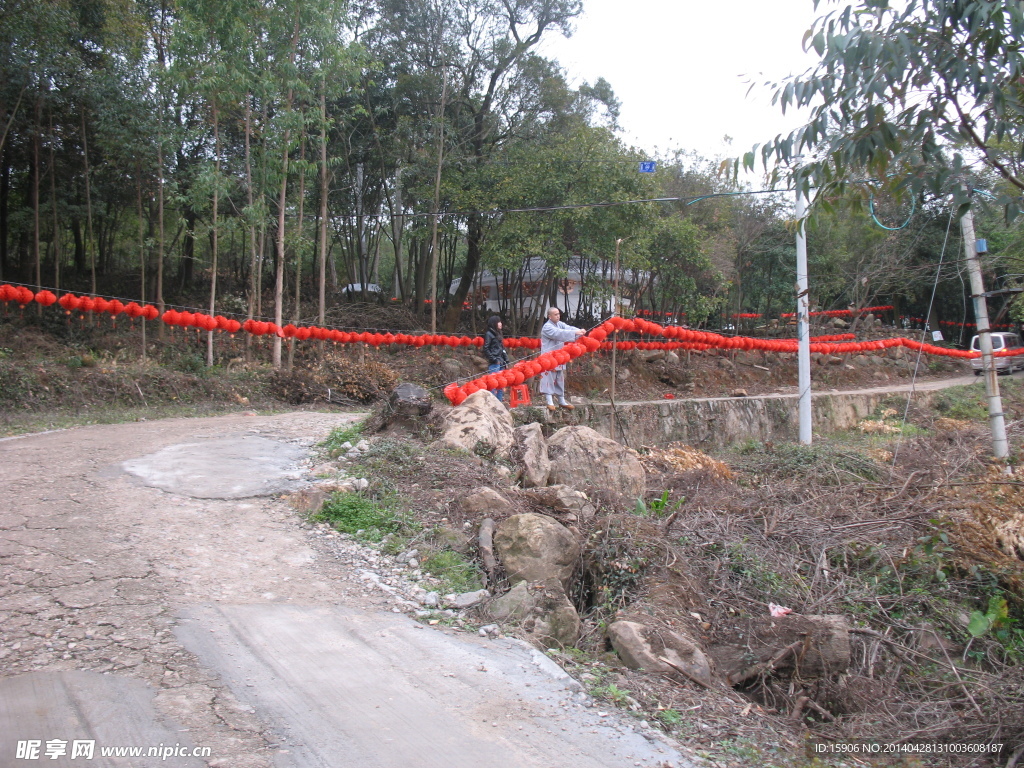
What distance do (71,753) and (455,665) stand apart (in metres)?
1.81

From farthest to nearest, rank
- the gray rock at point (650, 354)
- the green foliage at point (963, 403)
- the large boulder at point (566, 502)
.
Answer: the gray rock at point (650, 354) < the green foliage at point (963, 403) < the large boulder at point (566, 502)

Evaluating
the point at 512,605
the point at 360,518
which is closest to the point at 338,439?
the point at 360,518

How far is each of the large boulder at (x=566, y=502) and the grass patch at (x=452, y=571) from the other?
3.84ft

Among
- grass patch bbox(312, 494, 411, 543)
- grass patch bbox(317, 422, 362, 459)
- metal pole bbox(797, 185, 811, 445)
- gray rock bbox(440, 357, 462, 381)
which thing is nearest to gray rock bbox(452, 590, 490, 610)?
grass patch bbox(312, 494, 411, 543)

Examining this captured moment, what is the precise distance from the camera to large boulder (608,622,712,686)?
14.3 feet

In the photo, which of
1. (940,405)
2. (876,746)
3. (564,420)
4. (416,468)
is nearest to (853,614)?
(876,746)

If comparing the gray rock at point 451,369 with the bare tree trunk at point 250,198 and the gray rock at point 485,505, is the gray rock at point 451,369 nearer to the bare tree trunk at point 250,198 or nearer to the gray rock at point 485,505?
the bare tree trunk at point 250,198

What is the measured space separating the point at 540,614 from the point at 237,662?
77.4 inches

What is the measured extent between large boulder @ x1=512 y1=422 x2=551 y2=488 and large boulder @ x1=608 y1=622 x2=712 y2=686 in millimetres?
2941

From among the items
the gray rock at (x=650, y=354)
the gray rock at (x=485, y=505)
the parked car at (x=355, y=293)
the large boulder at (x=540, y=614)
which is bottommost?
the large boulder at (x=540, y=614)

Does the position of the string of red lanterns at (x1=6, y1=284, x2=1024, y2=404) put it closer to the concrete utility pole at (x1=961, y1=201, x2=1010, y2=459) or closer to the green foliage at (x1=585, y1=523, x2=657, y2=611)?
the concrete utility pole at (x1=961, y1=201, x2=1010, y2=459)

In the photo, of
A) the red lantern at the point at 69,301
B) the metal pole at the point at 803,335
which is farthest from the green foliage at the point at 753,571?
the red lantern at the point at 69,301

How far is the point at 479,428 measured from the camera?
26.7 ft

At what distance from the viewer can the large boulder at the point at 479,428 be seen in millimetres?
7957
